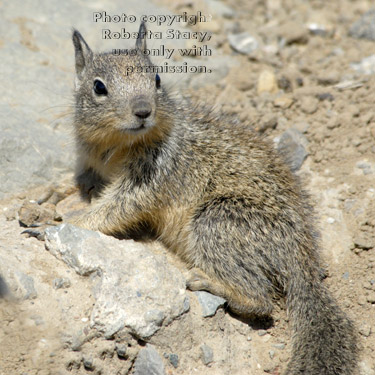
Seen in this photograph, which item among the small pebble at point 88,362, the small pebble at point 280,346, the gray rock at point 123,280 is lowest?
the small pebble at point 280,346

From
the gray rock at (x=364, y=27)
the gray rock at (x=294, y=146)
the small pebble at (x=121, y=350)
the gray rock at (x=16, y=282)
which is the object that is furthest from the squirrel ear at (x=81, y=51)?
the gray rock at (x=364, y=27)

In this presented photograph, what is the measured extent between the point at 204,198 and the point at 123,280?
152cm

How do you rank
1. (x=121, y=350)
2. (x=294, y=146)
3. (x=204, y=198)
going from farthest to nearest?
(x=294, y=146), (x=204, y=198), (x=121, y=350)

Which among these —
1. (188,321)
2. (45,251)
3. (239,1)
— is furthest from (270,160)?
(239,1)

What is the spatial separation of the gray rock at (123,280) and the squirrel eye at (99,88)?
62.7 inches

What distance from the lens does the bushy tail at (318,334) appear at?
544cm

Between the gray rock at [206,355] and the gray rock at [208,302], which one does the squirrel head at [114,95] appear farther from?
the gray rock at [206,355]

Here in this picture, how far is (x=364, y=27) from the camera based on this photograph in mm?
10094

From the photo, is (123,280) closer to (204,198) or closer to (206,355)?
(206,355)

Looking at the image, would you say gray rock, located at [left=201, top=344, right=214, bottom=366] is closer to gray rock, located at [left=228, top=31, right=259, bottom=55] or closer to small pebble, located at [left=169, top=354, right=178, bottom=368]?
small pebble, located at [left=169, top=354, right=178, bottom=368]

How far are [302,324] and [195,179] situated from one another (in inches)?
82.8

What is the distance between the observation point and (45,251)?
5.82m

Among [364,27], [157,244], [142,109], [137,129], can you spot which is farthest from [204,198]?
[364,27]

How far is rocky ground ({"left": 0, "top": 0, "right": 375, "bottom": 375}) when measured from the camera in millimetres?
5328
